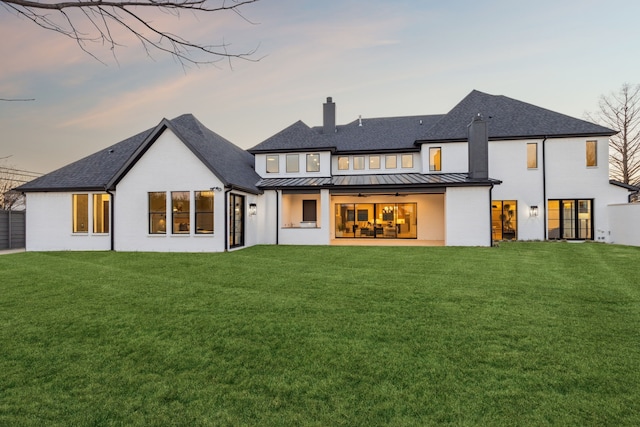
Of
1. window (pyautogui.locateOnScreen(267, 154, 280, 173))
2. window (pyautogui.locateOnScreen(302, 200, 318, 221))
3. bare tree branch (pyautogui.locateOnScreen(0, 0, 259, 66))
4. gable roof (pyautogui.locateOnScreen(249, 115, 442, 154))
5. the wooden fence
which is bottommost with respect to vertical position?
the wooden fence

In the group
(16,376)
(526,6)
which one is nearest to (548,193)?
(526,6)

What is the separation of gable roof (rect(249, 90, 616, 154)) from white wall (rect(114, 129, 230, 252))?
6283 millimetres

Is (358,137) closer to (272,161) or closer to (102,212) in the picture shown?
(272,161)

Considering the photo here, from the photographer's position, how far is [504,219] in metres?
18.5

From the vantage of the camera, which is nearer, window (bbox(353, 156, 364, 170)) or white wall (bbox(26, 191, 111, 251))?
white wall (bbox(26, 191, 111, 251))

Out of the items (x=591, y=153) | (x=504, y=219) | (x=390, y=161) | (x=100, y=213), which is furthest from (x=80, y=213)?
(x=591, y=153)

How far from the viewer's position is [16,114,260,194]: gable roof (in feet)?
47.9

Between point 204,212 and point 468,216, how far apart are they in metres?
13.3

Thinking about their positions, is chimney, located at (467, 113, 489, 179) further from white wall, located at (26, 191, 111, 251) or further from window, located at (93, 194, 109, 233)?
white wall, located at (26, 191, 111, 251)

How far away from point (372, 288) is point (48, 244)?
1752 cm

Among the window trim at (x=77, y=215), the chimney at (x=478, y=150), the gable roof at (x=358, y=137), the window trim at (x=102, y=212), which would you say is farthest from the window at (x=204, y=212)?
the chimney at (x=478, y=150)

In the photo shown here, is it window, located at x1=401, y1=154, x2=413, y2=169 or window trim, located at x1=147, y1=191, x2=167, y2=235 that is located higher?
window, located at x1=401, y1=154, x2=413, y2=169

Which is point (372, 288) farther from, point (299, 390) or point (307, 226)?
point (307, 226)

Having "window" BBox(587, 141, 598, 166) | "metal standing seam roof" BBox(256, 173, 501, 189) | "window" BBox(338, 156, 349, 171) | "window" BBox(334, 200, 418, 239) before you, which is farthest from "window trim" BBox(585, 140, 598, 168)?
"window" BBox(338, 156, 349, 171)
